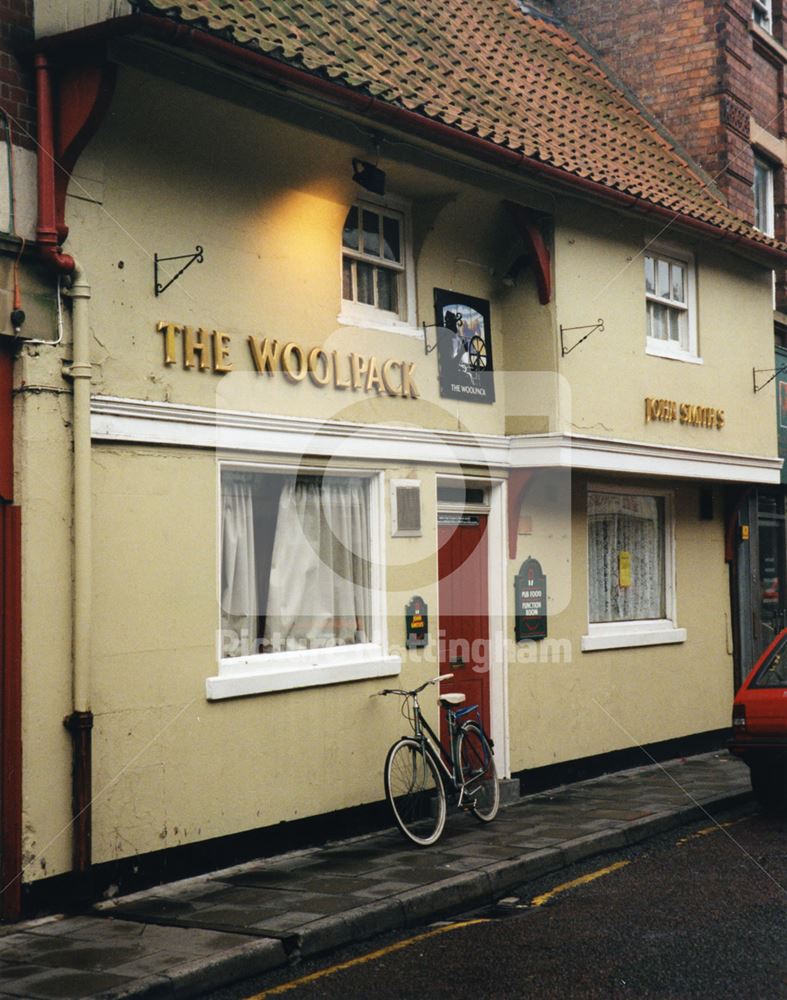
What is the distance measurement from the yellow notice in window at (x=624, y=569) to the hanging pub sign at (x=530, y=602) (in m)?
1.70

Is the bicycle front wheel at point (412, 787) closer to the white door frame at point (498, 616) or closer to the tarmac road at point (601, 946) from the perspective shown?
the tarmac road at point (601, 946)

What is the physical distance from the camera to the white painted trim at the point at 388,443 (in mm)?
8398

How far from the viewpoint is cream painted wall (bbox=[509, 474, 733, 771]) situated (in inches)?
479

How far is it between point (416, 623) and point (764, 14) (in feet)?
39.8

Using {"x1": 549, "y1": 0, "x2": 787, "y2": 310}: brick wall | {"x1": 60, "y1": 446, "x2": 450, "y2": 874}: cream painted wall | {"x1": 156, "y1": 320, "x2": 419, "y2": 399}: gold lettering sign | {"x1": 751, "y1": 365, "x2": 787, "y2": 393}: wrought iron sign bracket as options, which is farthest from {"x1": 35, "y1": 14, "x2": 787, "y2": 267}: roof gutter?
{"x1": 549, "y1": 0, "x2": 787, "y2": 310}: brick wall

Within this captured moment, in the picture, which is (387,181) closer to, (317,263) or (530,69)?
(317,263)

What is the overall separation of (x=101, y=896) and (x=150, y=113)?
196 inches

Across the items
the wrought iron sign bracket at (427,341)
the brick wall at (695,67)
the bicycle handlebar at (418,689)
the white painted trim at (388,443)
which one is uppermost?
the brick wall at (695,67)

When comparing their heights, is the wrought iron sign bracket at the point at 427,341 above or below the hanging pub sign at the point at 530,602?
above

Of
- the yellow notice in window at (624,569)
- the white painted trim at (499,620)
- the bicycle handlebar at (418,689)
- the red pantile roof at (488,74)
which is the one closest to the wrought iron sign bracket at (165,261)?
the red pantile roof at (488,74)

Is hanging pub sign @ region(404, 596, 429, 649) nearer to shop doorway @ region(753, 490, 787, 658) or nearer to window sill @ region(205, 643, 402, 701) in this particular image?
window sill @ region(205, 643, 402, 701)

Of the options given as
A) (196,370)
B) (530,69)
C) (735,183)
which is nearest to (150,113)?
(196,370)

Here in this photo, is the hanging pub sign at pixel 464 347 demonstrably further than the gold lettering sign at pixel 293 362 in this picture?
Yes

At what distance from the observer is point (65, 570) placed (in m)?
7.80
